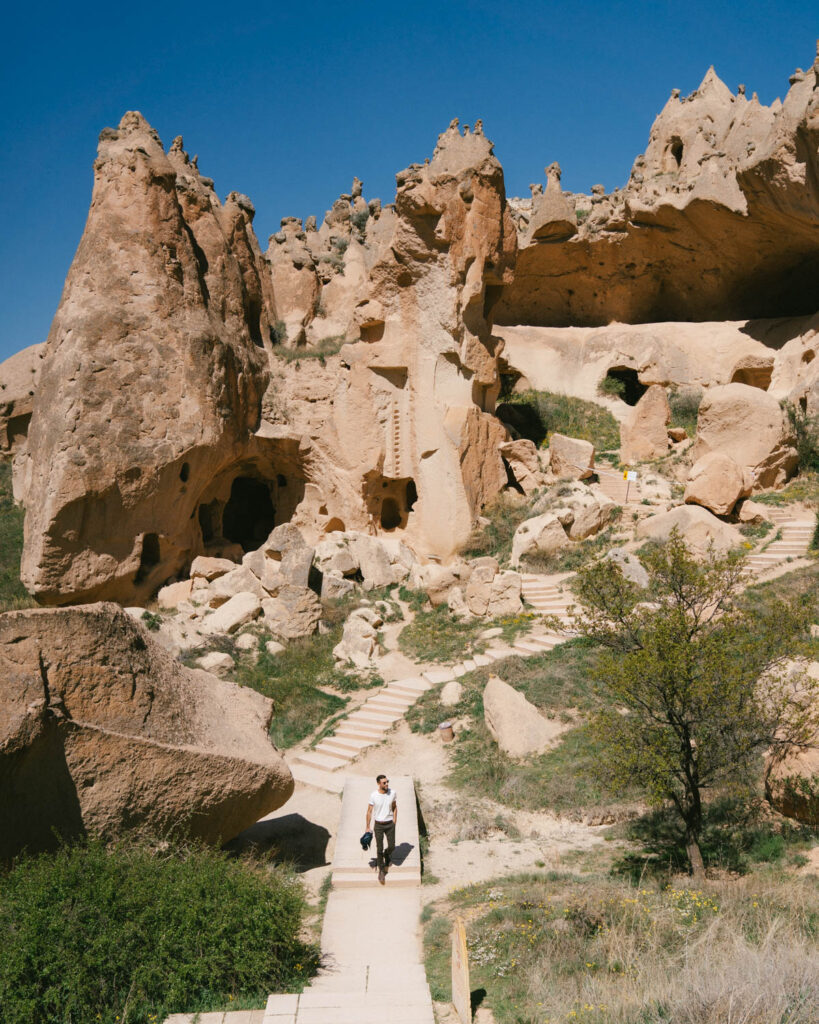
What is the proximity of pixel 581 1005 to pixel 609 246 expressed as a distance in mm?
25979

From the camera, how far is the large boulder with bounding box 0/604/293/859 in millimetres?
5766

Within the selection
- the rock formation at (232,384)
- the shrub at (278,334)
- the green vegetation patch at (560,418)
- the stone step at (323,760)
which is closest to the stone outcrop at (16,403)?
the shrub at (278,334)

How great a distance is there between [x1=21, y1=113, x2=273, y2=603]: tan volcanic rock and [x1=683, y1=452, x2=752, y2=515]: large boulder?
11583mm

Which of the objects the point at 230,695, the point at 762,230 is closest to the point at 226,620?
the point at 230,695

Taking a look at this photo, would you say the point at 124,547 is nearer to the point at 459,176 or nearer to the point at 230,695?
the point at 230,695

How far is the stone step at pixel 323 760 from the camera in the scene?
11.7m

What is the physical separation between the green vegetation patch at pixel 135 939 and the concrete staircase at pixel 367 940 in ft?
1.35

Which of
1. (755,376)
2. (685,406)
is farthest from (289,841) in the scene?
(755,376)

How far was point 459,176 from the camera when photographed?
19344 millimetres

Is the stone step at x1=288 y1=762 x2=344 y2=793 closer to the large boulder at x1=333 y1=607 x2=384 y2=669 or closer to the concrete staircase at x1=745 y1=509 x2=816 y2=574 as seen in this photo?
the large boulder at x1=333 y1=607 x2=384 y2=669

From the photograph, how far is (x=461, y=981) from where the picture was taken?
498 cm

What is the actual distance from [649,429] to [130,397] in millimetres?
14241

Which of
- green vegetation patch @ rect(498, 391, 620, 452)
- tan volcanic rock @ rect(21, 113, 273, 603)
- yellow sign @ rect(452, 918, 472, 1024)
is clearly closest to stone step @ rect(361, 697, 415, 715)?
tan volcanic rock @ rect(21, 113, 273, 603)

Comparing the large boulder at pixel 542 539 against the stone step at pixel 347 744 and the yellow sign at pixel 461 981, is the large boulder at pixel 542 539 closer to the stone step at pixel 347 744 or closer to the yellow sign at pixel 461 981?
the stone step at pixel 347 744
